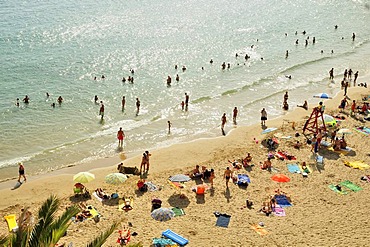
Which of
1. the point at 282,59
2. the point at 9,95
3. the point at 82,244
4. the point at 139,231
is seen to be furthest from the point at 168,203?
the point at 282,59

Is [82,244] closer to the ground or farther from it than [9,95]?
closer to the ground

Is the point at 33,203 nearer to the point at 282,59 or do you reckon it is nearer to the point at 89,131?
the point at 89,131

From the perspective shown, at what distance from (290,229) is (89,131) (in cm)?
1524

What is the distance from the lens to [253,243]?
48.5 ft

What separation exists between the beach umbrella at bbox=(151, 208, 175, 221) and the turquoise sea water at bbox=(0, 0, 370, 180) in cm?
814

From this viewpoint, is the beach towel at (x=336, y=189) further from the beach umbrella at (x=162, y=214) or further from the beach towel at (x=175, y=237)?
the beach towel at (x=175, y=237)

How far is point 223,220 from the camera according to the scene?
1608 cm

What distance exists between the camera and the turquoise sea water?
85.4ft

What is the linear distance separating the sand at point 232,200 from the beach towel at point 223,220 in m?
0.21

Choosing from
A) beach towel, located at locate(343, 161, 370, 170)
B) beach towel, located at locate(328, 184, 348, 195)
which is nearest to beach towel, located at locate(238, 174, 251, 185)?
Result: beach towel, located at locate(328, 184, 348, 195)

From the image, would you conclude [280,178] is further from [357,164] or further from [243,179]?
[357,164]

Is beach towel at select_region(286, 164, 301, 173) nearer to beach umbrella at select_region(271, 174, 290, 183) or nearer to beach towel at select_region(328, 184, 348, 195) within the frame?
beach umbrella at select_region(271, 174, 290, 183)

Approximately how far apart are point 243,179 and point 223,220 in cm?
341

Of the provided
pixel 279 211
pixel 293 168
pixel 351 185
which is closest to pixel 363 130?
pixel 293 168
